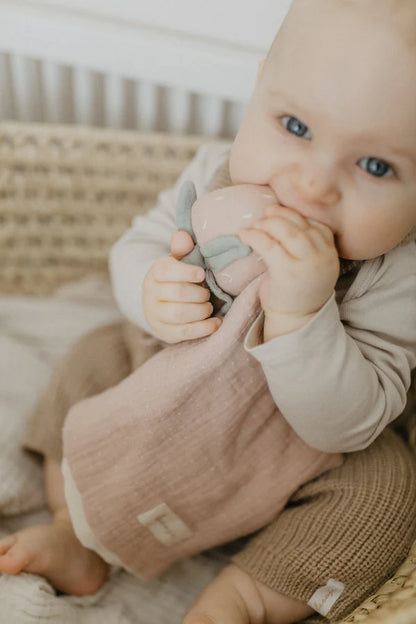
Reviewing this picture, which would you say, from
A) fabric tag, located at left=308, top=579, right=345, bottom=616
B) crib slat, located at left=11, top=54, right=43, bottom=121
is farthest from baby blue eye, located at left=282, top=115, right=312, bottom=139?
crib slat, located at left=11, top=54, right=43, bottom=121

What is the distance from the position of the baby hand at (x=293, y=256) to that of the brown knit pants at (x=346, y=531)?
0.77ft

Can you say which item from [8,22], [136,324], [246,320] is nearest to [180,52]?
[8,22]

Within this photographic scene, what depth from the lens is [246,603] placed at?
2.18 feet

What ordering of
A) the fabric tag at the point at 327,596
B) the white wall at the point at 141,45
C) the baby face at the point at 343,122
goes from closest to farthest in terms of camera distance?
1. the baby face at the point at 343,122
2. the fabric tag at the point at 327,596
3. the white wall at the point at 141,45

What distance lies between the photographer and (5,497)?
2.58ft

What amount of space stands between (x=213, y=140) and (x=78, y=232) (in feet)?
0.86

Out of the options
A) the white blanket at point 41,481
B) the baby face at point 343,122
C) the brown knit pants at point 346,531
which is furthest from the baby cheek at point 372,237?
the white blanket at point 41,481

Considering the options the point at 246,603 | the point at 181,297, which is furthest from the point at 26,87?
the point at 246,603

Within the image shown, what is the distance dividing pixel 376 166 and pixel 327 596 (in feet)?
1.33

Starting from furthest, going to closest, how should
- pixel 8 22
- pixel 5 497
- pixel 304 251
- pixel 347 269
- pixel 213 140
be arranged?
pixel 213 140
pixel 8 22
pixel 5 497
pixel 347 269
pixel 304 251

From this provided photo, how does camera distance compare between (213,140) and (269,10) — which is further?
(213,140)

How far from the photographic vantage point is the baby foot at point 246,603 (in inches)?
25.5

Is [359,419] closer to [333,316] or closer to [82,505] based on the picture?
[333,316]

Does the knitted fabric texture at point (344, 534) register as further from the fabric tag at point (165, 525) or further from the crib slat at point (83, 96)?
the crib slat at point (83, 96)
